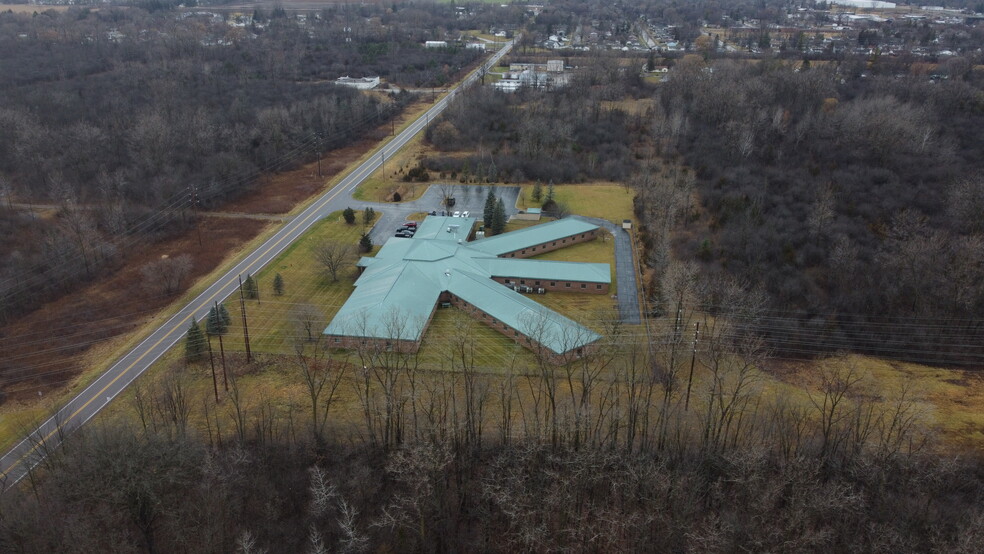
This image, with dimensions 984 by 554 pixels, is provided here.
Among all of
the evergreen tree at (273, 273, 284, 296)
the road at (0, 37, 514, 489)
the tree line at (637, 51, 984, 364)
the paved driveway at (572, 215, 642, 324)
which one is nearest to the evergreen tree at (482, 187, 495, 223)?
the paved driveway at (572, 215, 642, 324)

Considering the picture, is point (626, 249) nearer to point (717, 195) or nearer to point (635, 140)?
point (717, 195)

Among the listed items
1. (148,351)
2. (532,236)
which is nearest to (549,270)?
(532,236)

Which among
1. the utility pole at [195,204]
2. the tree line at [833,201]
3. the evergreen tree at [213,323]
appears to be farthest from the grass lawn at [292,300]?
the tree line at [833,201]

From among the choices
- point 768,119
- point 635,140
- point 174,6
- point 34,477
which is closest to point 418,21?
point 174,6

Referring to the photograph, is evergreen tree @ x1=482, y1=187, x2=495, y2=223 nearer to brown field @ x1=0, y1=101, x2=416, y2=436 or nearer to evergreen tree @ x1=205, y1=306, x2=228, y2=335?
brown field @ x1=0, y1=101, x2=416, y2=436

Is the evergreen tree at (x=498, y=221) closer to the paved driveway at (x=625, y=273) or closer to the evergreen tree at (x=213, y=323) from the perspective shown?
the paved driveway at (x=625, y=273)
